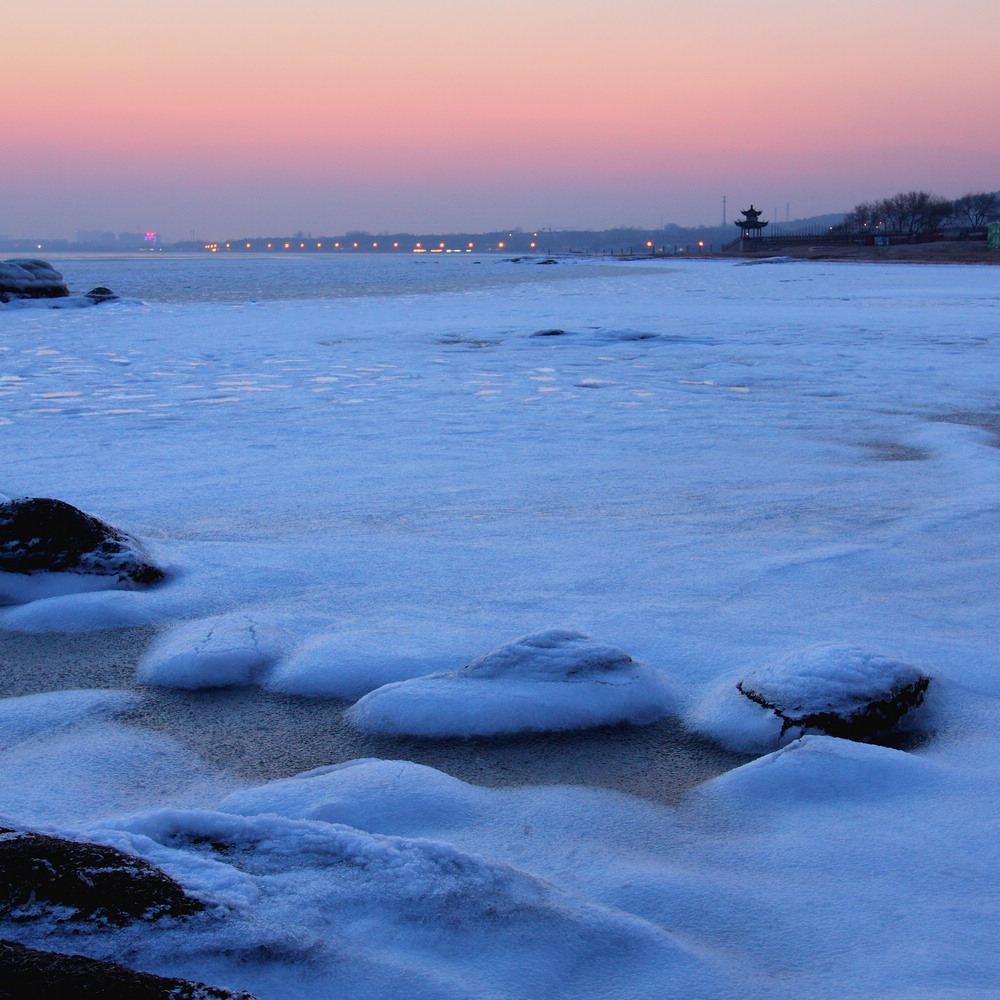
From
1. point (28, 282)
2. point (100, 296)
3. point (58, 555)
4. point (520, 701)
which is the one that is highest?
point (28, 282)

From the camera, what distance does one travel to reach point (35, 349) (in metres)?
12.9

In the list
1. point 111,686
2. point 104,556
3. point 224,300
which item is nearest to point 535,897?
point 111,686

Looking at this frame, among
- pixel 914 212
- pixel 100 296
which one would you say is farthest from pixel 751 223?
pixel 100 296

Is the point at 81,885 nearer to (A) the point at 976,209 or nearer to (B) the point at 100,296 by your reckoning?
(B) the point at 100,296

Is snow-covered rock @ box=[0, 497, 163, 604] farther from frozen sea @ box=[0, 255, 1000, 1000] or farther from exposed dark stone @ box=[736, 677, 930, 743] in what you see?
exposed dark stone @ box=[736, 677, 930, 743]

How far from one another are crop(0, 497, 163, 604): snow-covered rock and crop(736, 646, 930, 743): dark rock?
2.34 m

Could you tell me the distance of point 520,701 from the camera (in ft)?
8.34

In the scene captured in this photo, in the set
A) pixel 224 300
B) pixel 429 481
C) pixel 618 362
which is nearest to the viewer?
pixel 429 481

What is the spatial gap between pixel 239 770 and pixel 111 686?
28.2 inches

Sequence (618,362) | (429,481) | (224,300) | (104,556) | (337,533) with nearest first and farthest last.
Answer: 1. (104,556)
2. (337,533)
3. (429,481)
4. (618,362)
5. (224,300)

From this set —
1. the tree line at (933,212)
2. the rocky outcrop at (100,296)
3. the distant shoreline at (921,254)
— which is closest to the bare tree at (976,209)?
the tree line at (933,212)

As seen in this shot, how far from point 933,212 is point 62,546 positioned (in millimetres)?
91549

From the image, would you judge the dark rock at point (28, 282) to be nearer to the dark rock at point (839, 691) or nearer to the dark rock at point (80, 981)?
the dark rock at point (839, 691)

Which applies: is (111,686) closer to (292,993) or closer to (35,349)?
(292,993)
